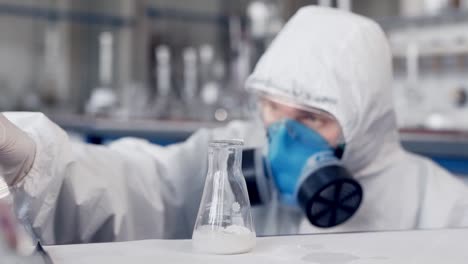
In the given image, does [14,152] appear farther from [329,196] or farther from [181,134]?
[181,134]

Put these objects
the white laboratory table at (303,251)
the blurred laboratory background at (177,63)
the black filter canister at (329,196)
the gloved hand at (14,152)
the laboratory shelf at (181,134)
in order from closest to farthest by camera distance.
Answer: the white laboratory table at (303,251), the gloved hand at (14,152), the black filter canister at (329,196), the laboratory shelf at (181,134), the blurred laboratory background at (177,63)

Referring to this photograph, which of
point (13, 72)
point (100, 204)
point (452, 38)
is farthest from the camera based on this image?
point (13, 72)

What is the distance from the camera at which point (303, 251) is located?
84 cm

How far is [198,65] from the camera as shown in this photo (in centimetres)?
519

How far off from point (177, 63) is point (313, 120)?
439cm

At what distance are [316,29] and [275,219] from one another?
390 mm

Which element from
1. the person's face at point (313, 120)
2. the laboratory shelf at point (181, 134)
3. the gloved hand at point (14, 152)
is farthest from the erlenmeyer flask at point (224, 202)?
the laboratory shelf at point (181, 134)

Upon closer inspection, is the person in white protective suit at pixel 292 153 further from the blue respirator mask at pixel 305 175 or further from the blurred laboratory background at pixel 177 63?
the blurred laboratory background at pixel 177 63

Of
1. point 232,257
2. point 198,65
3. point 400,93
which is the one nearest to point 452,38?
point 400,93

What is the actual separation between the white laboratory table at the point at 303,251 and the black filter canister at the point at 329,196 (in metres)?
0.18

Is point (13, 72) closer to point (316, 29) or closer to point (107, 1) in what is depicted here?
point (107, 1)

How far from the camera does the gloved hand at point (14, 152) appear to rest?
905 millimetres

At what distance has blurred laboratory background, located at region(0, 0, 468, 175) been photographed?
3.43 meters

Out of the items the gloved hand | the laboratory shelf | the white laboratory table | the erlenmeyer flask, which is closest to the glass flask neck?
the erlenmeyer flask
